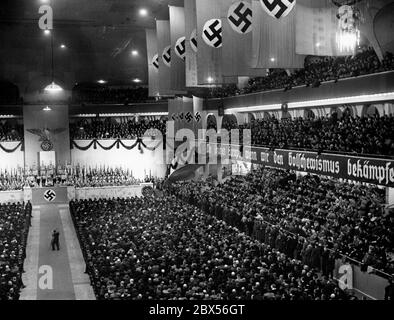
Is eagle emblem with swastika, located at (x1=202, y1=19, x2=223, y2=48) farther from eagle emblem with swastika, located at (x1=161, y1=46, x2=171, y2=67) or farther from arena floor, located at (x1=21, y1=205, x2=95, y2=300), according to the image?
arena floor, located at (x1=21, y1=205, x2=95, y2=300)

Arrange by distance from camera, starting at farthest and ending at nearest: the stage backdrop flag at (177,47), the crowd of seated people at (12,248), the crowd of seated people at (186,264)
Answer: the stage backdrop flag at (177,47)
the crowd of seated people at (12,248)
the crowd of seated people at (186,264)

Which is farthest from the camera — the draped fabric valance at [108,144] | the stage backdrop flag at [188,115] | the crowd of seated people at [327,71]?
the draped fabric valance at [108,144]

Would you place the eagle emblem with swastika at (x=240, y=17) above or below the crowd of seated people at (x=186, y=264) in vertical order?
above

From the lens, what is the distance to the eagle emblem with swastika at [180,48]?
1038 inches

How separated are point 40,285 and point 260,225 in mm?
8715

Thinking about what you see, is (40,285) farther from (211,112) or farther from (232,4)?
(211,112)

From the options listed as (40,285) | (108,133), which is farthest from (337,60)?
(108,133)

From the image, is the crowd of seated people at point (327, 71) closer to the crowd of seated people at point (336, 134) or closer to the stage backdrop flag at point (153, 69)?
the crowd of seated people at point (336, 134)

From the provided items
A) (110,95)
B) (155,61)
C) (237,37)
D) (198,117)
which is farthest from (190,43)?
(110,95)

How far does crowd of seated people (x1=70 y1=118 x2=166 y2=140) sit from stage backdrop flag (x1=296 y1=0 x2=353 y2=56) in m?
29.1

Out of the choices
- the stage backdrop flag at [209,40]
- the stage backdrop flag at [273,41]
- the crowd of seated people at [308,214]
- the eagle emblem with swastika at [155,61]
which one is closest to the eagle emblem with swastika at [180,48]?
the stage backdrop flag at [209,40]

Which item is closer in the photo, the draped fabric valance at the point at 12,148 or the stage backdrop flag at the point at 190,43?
the stage backdrop flag at the point at 190,43

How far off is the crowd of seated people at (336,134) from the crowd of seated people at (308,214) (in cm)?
229

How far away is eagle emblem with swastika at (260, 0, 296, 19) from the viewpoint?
16391 mm
